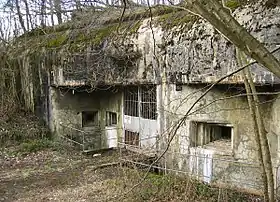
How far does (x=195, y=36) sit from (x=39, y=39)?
24.4 ft

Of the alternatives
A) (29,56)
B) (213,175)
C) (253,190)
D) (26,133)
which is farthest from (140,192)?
(29,56)

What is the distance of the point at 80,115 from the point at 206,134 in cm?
527

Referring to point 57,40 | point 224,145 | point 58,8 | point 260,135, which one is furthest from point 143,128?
point 58,8

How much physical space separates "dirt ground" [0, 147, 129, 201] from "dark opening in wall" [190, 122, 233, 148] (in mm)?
1829

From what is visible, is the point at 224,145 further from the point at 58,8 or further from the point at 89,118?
the point at 58,8

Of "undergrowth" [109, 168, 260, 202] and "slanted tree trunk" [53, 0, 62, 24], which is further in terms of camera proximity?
"slanted tree trunk" [53, 0, 62, 24]

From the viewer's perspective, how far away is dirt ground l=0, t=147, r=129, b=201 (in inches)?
253

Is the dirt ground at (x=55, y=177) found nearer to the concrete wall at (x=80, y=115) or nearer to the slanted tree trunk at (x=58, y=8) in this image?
the concrete wall at (x=80, y=115)

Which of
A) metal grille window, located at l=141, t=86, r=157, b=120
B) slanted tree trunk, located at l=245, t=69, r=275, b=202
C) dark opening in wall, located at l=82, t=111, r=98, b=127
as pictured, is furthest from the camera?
dark opening in wall, located at l=82, t=111, r=98, b=127

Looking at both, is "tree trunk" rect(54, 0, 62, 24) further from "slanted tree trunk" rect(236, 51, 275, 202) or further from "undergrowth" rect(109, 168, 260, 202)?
"slanted tree trunk" rect(236, 51, 275, 202)

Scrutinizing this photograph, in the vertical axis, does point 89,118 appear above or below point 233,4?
below

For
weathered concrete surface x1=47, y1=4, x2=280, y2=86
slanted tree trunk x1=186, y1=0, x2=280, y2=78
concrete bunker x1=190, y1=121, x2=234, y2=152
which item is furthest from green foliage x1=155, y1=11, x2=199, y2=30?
slanted tree trunk x1=186, y1=0, x2=280, y2=78

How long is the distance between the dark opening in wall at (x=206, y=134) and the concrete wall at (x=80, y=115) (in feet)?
13.5

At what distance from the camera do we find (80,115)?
36.0 feet
